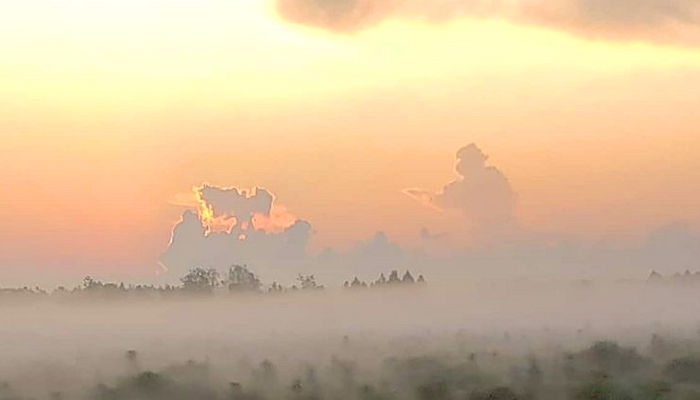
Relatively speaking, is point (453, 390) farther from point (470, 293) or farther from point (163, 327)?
point (470, 293)

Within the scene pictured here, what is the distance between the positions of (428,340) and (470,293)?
7289cm

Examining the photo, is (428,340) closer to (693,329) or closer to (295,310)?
(693,329)

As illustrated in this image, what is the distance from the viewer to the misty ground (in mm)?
33750

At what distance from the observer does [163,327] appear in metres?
70.5

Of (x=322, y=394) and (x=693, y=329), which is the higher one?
(x=693, y=329)

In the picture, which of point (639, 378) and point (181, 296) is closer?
point (639, 378)

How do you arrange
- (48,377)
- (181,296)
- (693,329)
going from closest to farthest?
(48,377)
(693,329)
(181,296)

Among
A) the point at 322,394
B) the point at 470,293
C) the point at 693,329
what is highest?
the point at 470,293

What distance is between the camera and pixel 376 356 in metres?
42.8

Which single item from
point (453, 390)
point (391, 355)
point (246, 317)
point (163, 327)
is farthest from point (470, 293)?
point (453, 390)

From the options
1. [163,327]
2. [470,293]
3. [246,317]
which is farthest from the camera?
[470,293]

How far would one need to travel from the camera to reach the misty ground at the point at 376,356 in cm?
3375

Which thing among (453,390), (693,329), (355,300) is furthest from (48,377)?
(355,300)

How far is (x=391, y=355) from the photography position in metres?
42.4
